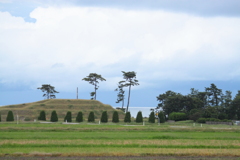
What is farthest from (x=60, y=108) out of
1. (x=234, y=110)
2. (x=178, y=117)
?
(x=234, y=110)

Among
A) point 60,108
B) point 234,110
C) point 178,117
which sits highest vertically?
point 60,108

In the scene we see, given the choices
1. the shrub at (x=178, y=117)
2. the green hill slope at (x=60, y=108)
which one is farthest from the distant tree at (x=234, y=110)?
the green hill slope at (x=60, y=108)

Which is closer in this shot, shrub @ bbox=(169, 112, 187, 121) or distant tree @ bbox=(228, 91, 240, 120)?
shrub @ bbox=(169, 112, 187, 121)

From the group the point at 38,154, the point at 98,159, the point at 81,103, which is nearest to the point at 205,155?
the point at 98,159

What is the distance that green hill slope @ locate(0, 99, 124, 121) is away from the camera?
73200mm

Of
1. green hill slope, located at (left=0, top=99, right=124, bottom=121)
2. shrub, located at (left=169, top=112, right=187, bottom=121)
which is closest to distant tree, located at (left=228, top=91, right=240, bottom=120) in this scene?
shrub, located at (left=169, top=112, right=187, bottom=121)

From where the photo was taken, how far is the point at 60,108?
79062mm

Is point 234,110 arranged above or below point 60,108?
below

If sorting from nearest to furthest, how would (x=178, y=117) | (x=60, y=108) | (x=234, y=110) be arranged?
(x=178, y=117), (x=60, y=108), (x=234, y=110)

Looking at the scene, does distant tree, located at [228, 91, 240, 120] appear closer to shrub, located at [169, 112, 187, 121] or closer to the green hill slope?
shrub, located at [169, 112, 187, 121]

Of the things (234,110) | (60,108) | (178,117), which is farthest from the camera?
(234,110)

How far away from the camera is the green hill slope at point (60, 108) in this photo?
73.2 meters

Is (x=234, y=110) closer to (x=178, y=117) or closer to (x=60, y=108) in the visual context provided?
(x=178, y=117)

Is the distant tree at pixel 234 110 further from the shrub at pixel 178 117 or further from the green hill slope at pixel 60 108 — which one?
the green hill slope at pixel 60 108
